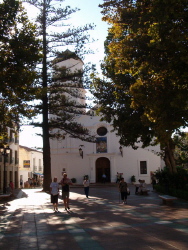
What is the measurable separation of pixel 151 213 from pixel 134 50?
20.7ft

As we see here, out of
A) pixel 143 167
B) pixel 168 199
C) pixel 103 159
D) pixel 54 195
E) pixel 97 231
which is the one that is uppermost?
pixel 103 159

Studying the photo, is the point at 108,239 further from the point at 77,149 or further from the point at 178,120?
the point at 77,149

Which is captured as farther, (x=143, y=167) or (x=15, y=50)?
(x=143, y=167)

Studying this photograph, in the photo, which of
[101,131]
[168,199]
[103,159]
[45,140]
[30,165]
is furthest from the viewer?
[30,165]

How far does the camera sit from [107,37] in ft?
76.5

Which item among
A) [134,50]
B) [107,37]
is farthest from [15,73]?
[107,37]

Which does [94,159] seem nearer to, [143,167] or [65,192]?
[143,167]

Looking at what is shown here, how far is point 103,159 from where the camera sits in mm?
43031

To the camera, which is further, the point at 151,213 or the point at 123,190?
the point at 123,190

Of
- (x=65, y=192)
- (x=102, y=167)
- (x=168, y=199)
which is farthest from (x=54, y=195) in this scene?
(x=102, y=167)

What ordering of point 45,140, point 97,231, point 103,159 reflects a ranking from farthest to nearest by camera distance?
point 103,159, point 45,140, point 97,231

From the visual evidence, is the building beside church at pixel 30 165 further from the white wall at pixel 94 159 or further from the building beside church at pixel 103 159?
the building beside church at pixel 103 159

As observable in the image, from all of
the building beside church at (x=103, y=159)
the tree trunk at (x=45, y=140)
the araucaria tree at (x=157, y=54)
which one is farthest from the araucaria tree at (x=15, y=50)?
the building beside church at (x=103, y=159)

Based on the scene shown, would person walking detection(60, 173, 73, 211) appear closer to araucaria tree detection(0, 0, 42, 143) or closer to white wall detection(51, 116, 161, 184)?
araucaria tree detection(0, 0, 42, 143)
